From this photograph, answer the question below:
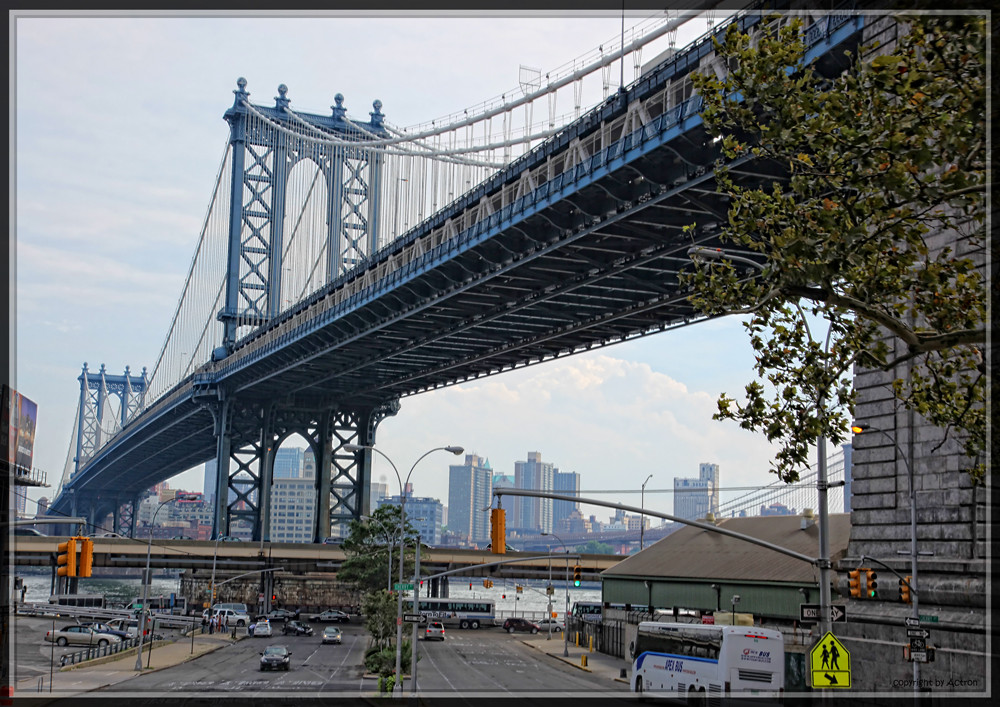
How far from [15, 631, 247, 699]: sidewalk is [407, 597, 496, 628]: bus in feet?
86.2

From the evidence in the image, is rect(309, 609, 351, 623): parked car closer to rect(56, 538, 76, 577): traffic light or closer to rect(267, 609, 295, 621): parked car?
rect(267, 609, 295, 621): parked car

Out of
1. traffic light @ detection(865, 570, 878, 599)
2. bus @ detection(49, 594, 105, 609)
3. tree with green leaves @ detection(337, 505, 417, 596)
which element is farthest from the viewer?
bus @ detection(49, 594, 105, 609)

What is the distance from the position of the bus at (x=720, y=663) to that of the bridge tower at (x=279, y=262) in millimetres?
75851

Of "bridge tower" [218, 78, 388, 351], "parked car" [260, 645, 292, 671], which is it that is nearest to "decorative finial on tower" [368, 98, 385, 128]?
"bridge tower" [218, 78, 388, 351]

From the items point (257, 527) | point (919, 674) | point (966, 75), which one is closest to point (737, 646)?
point (919, 674)

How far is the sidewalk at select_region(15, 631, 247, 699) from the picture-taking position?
46594mm

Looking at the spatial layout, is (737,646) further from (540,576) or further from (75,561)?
(540,576)

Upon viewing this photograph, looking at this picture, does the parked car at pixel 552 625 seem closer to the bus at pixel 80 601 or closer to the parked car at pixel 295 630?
the parked car at pixel 295 630

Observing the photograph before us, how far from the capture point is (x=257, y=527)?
122 m

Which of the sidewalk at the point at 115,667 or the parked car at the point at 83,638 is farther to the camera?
the parked car at the point at 83,638

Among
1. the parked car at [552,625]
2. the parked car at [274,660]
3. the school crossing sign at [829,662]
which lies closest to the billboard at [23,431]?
the parked car at [274,660]

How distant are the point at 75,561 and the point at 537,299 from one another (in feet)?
119

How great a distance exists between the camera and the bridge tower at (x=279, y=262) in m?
118

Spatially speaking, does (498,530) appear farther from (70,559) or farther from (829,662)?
(70,559)
